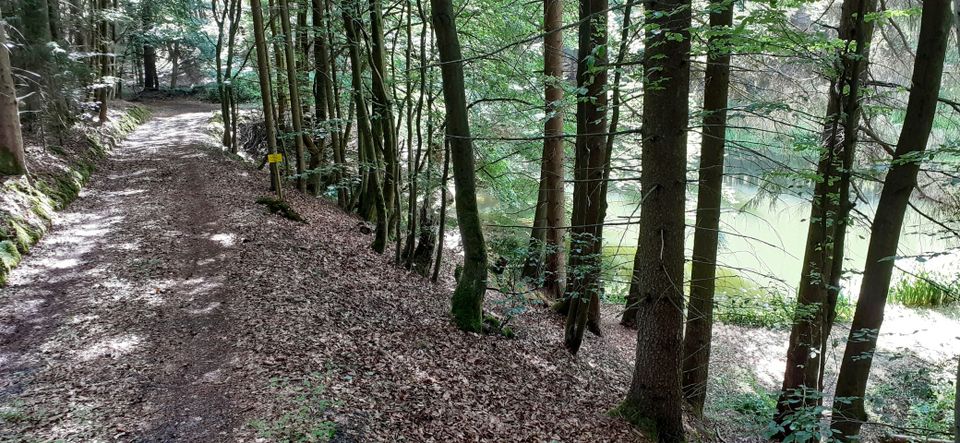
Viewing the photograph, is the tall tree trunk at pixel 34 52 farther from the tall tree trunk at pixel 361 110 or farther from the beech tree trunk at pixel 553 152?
the beech tree trunk at pixel 553 152

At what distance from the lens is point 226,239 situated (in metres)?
9.45

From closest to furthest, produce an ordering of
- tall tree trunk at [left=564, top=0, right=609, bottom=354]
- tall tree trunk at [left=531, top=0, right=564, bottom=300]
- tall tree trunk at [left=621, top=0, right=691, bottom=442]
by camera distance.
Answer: tall tree trunk at [left=621, top=0, right=691, bottom=442]
tall tree trunk at [left=564, top=0, right=609, bottom=354]
tall tree trunk at [left=531, top=0, right=564, bottom=300]

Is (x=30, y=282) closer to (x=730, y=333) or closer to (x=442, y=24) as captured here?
(x=442, y=24)

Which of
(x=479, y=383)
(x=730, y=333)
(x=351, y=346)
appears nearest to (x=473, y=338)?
(x=479, y=383)

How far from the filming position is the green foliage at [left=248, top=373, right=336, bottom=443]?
4418 millimetres

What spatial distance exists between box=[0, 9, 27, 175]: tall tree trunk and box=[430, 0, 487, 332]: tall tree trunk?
7.56m

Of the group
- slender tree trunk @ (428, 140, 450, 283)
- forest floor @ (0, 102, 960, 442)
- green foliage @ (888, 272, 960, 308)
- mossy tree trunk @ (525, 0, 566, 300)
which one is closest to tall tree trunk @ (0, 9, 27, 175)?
forest floor @ (0, 102, 960, 442)

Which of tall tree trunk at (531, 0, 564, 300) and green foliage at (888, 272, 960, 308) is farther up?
tall tree trunk at (531, 0, 564, 300)

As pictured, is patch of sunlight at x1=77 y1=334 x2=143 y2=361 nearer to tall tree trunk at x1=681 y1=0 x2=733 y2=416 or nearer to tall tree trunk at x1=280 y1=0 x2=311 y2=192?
tall tree trunk at x1=681 y1=0 x2=733 y2=416

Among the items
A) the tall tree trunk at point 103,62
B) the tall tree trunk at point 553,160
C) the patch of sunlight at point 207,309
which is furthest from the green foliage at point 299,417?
the tall tree trunk at point 103,62

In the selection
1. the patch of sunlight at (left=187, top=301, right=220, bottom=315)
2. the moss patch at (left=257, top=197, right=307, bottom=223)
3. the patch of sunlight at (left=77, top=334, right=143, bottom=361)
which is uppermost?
the moss patch at (left=257, top=197, right=307, bottom=223)

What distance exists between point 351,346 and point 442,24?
4.12 meters

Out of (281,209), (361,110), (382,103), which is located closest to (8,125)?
(281,209)

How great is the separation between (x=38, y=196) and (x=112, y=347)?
18.4ft
